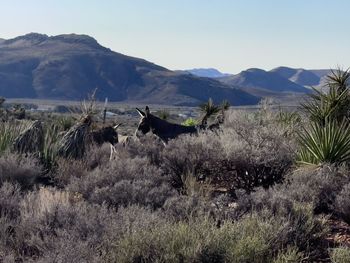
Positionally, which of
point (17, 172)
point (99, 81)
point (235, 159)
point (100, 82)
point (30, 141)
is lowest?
point (100, 82)

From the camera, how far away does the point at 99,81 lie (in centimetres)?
16288

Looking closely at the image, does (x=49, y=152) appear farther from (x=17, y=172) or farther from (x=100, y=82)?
(x=100, y=82)

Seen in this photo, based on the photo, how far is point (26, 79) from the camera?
160m

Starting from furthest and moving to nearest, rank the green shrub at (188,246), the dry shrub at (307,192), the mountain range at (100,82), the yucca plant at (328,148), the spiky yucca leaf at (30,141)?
the mountain range at (100,82) → the spiky yucca leaf at (30,141) → the yucca plant at (328,148) → the dry shrub at (307,192) → the green shrub at (188,246)

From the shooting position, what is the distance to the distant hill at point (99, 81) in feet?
498

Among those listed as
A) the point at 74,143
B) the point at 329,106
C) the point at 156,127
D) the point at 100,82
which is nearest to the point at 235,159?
the point at 329,106

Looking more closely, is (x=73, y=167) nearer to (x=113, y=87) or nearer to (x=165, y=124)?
(x=165, y=124)

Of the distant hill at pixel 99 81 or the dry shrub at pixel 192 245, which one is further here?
the distant hill at pixel 99 81

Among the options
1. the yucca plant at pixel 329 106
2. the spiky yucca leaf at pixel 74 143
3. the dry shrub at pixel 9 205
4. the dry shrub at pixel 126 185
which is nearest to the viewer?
the dry shrub at pixel 9 205

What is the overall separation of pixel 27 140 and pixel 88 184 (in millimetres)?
4322

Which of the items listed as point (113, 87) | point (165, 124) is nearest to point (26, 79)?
point (113, 87)

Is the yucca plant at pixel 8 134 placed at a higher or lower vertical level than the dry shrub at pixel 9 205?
higher

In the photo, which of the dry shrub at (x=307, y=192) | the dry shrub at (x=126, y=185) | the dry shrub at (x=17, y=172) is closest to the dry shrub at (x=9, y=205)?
the dry shrub at (x=126, y=185)

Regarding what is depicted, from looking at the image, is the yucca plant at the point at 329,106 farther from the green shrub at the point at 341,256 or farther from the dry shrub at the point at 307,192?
the green shrub at the point at 341,256
